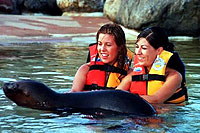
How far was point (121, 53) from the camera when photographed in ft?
18.8

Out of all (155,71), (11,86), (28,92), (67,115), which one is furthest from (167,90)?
(11,86)

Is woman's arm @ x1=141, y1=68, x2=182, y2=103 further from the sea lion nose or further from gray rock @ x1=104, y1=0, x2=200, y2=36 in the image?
gray rock @ x1=104, y1=0, x2=200, y2=36

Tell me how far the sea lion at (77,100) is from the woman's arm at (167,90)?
481 mm

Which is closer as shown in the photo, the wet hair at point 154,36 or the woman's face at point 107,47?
the wet hair at point 154,36

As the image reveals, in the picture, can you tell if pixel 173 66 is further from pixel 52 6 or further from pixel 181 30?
pixel 52 6

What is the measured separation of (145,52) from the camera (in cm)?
551

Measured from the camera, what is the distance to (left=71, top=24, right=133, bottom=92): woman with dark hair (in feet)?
18.5

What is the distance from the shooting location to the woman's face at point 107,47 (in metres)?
5.61

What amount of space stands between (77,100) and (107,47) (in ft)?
3.07

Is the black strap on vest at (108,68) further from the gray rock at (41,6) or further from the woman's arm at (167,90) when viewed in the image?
the gray rock at (41,6)

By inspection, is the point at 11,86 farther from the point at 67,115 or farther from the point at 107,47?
the point at 107,47

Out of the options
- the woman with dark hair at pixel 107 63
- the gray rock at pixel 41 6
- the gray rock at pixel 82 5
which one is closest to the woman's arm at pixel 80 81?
the woman with dark hair at pixel 107 63

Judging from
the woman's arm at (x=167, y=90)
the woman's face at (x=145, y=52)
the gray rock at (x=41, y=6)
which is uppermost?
the woman's face at (x=145, y=52)

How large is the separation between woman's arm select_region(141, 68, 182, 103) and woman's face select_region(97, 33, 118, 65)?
0.62m
